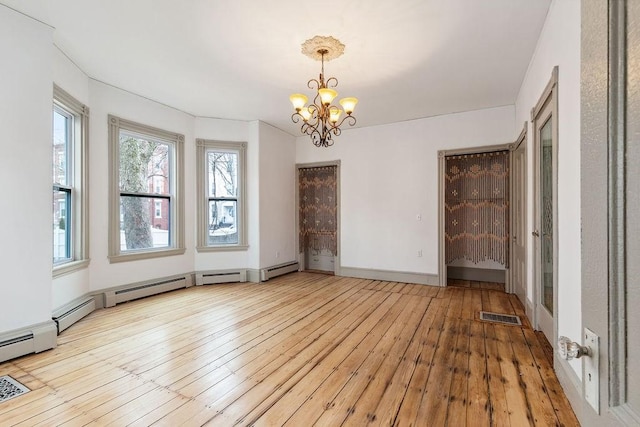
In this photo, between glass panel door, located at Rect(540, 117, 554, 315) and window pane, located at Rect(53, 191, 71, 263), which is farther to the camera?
window pane, located at Rect(53, 191, 71, 263)

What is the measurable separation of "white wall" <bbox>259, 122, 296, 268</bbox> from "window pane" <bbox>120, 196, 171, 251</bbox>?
163 cm

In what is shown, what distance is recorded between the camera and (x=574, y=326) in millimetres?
2047

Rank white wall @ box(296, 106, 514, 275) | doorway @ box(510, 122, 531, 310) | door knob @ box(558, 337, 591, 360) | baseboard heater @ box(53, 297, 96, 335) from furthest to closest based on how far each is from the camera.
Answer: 1. white wall @ box(296, 106, 514, 275)
2. doorway @ box(510, 122, 531, 310)
3. baseboard heater @ box(53, 297, 96, 335)
4. door knob @ box(558, 337, 591, 360)

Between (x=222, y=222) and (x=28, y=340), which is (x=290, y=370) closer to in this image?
(x=28, y=340)

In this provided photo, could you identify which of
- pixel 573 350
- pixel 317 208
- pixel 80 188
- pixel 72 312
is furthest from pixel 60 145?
pixel 573 350

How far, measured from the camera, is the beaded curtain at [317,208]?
6.56 metres

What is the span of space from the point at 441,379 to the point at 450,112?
4304mm

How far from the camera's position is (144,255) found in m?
4.60

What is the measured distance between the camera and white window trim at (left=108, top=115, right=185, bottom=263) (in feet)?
13.8

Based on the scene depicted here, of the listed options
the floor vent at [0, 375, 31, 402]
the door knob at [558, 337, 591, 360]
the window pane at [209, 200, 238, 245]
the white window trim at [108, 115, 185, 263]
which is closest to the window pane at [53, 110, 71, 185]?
the white window trim at [108, 115, 185, 263]

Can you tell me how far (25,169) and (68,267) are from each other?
4.21 feet

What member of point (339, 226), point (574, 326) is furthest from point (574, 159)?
point (339, 226)

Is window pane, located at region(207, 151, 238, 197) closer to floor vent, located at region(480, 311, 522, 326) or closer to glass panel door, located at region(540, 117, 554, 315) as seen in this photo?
floor vent, located at region(480, 311, 522, 326)

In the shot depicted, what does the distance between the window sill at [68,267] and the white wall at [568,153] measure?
4652 millimetres
